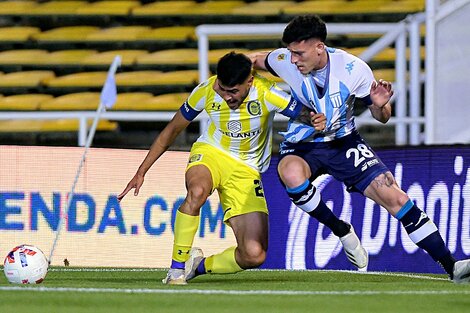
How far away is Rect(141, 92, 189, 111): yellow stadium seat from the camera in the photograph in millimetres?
15625

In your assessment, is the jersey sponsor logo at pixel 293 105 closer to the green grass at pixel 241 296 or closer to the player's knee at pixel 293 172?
the player's knee at pixel 293 172

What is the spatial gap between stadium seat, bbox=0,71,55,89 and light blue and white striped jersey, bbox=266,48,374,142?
8591 millimetres

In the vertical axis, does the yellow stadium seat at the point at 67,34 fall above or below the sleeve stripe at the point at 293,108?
above

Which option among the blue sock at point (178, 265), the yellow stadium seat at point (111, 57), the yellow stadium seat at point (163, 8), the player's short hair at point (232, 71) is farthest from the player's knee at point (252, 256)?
the yellow stadium seat at point (163, 8)

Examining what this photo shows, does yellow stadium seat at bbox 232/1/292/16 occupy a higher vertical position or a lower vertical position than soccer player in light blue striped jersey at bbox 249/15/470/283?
higher

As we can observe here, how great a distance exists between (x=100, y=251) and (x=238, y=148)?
101 inches

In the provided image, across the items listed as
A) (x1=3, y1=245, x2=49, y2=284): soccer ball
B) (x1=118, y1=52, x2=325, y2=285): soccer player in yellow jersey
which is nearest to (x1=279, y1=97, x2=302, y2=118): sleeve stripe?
(x1=118, y1=52, x2=325, y2=285): soccer player in yellow jersey

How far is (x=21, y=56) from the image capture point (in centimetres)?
1720

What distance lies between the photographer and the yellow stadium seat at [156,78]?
1616 cm

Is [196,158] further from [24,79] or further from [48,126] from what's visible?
[24,79]

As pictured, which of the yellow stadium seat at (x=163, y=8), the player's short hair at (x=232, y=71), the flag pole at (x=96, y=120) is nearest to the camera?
the player's short hair at (x=232, y=71)

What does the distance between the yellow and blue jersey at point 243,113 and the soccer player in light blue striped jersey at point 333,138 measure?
0.18 meters

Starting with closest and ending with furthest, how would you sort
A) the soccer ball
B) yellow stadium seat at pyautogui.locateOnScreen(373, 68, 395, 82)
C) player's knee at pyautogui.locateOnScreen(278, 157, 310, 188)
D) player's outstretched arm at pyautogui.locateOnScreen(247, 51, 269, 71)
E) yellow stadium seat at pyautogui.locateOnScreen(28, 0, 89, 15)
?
the soccer ball
player's knee at pyautogui.locateOnScreen(278, 157, 310, 188)
player's outstretched arm at pyautogui.locateOnScreen(247, 51, 269, 71)
yellow stadium seat at pyautogui.locateOnScreen(373, 68, 395, 82)
yellow stadium seat at pyautogui.locateOnScreen(28, 0, 89, 15)

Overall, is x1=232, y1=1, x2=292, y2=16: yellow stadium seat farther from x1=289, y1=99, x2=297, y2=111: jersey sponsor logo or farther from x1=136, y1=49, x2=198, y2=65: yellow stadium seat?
x1=289, y1=99, x2=297, y2=111: jersey sponsor logo
